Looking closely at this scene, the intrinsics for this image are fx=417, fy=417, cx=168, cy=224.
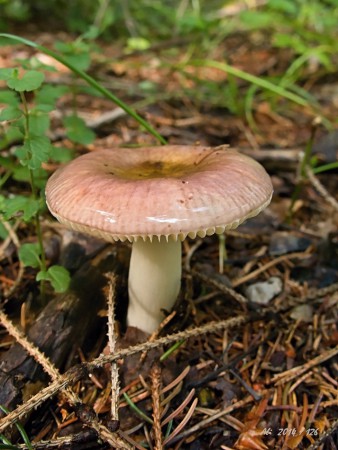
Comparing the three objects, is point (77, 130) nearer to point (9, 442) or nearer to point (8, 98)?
point (8, 98)

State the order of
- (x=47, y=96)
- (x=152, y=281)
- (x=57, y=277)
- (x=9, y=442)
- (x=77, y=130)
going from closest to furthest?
(x=9, y=442) → (x=57, y=277) → (x=152, y=281) → (x=47, y=96) → (x=77, y=130)

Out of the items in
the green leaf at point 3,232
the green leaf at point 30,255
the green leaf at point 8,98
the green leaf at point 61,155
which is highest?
the green leaf at point 8,98

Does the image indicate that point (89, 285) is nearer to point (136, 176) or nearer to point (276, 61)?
point (136, 176)

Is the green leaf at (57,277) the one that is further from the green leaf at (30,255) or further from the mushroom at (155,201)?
the mushroom at (155,201)

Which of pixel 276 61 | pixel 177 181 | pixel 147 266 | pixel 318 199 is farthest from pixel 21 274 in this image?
pixel 276 61

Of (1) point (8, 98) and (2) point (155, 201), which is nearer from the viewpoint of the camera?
(2) point (155, 201)

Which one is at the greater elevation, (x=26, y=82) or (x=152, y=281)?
(x=26, y=82)
